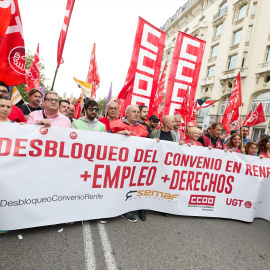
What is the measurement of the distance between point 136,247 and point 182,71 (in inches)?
195

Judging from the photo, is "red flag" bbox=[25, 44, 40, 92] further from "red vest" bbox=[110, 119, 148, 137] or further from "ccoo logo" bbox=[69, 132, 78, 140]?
"ccoo logo" bbox=[69, 132, 78, 140]

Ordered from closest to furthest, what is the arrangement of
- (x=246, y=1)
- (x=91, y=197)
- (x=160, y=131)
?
(x=91, y=197)
(x=160, y=131)
(x=246, y=1)

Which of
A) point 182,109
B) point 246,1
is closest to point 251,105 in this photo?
point 246,1

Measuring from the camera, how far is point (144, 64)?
538cm

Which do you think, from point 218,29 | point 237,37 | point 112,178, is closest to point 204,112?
point 237,37

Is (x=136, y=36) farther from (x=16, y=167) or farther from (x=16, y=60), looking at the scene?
(x=16, y=167)

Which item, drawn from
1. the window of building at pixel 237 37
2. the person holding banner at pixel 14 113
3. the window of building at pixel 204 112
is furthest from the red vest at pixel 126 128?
the window of building at pixel 237 37

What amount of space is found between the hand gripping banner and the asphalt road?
3214 millimetres

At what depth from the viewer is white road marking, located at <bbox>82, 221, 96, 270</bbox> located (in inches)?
80.0

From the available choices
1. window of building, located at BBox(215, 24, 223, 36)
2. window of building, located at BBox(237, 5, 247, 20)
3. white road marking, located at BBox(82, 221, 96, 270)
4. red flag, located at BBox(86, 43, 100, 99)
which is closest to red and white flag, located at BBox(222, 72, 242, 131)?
red flag, located at BBox(86, 43, 100, 99)

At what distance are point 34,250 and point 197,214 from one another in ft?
8.32

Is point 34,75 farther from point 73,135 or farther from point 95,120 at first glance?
point 73,135

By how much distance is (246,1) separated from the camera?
2169 centimetres

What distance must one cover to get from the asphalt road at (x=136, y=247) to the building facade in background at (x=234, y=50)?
17.5 metres
